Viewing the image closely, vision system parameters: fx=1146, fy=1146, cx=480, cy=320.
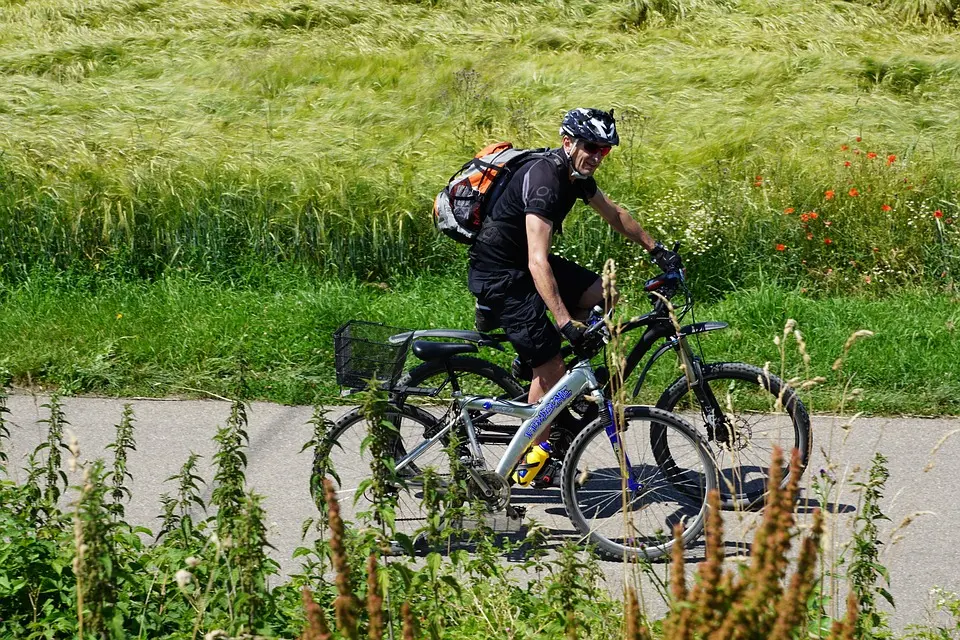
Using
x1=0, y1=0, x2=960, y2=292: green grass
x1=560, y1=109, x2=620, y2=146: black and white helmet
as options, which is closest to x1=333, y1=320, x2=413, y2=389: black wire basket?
x1=560, y1=109, x2=620, y2=146: black and white helmet

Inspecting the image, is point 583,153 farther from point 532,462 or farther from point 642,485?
point 642,485

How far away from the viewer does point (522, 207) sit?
4.96 meters

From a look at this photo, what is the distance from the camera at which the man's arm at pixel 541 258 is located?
4.76 m

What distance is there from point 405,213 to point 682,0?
990cm

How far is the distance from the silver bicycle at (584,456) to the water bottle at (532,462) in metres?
0.07

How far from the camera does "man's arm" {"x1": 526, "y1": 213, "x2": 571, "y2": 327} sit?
15.6 feet

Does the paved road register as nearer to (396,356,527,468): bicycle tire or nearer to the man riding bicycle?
(396,356,527,468): bicycle tire

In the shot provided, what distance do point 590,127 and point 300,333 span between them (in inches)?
→ 129

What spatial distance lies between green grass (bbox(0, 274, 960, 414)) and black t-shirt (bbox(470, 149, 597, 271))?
1906 millimetres

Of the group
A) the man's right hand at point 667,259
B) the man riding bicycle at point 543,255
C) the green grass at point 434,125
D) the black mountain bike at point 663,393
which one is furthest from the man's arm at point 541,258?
the green grass at point 434,125

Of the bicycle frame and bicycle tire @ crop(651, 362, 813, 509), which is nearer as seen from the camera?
the bicycle frame

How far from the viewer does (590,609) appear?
3234 millimetres

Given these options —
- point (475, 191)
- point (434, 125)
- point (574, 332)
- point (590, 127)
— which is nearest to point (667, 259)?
point (574, 332)

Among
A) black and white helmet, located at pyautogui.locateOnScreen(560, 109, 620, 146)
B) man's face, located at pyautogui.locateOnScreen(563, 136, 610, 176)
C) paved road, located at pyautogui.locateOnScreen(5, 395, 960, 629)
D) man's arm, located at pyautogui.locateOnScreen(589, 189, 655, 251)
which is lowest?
paved road, located at pyautogui.locateOnScreen(5, 395, 960, 629)
